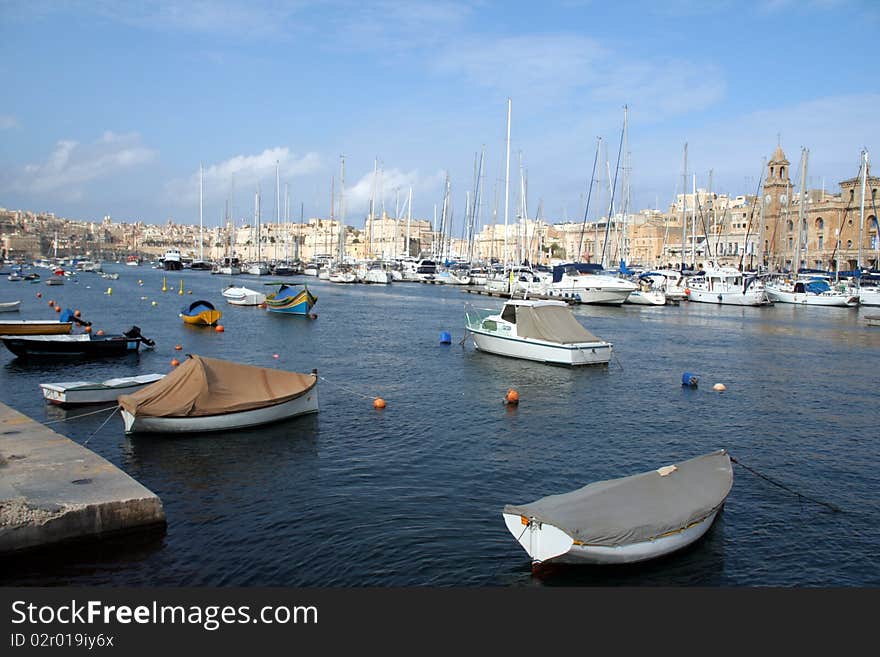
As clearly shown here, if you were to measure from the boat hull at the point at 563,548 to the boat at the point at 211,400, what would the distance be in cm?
974

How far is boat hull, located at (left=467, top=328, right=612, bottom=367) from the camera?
29188 mm

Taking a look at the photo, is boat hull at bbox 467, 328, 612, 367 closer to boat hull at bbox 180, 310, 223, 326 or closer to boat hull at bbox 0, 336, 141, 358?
boat hull at bbox 0, 336, 141, 358

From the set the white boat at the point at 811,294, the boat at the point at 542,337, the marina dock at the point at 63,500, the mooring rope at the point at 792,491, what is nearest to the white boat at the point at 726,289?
the white boat at the point at 811,294

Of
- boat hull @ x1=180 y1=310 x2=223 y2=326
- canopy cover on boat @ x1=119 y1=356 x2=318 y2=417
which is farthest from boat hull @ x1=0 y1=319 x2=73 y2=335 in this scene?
canopy cover on boat @ x1=119 y1=356 x2=318 y2=417

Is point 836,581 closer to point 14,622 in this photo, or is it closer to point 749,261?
point 14,622

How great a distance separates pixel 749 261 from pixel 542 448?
106 m

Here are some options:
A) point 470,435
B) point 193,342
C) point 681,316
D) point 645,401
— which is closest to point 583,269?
point 681,316

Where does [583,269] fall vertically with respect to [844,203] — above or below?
below

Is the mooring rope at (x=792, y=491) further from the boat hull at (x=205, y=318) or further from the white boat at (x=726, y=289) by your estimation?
the white boat at (x=726, y=289)

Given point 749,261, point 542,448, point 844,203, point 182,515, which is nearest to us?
point 182,515

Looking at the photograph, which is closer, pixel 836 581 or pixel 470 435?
pixel 836 581

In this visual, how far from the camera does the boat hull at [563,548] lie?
10.2 m

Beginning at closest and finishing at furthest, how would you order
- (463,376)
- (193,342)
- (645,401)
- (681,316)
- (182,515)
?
(182,515) < (645,401) < (463,376) < (193,342) < (681,316)

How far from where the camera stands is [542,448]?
17.6 metres
